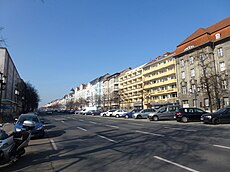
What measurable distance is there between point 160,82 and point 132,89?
70.8 feet

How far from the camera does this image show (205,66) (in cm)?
3750

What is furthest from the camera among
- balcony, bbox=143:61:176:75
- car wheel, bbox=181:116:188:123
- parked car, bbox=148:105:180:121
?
balcony, bbox=143:61:176:75

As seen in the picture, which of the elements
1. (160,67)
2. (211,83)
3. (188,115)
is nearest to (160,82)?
(160,67)

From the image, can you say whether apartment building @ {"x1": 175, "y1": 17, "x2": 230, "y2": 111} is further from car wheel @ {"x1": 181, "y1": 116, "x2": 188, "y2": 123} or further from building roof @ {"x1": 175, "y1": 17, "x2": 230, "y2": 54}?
car wheel @ {"x1": 181, "y1": 116, "x2": 188, "y2": 123}

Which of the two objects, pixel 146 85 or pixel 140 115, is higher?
pixel 146 85

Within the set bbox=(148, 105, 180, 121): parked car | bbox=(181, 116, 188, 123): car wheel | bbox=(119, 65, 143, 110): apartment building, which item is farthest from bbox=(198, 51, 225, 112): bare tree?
bbox=(119, 65, 143, 110): apartment building

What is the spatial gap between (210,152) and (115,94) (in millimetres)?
77233

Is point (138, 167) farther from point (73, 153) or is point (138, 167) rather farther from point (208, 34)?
point (208, 34)

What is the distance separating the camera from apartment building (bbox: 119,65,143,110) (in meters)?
78.4

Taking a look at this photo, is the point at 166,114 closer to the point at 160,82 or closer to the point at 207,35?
the point at 207,35

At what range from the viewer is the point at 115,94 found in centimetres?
8469

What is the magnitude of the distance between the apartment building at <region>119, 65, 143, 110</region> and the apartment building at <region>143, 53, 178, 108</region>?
400 centimetres

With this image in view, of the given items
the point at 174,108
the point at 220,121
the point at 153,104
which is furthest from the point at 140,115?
Answer: the point at 153,104

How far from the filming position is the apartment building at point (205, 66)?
3812 cm
